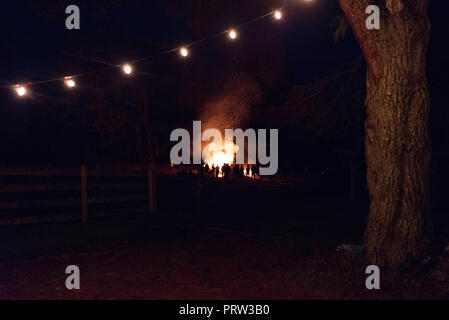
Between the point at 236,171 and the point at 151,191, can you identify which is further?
the point at 236,171

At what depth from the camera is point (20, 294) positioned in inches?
226

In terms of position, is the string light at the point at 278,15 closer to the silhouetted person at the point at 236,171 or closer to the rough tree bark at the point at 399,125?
the rough tree bark at the point at 399,125

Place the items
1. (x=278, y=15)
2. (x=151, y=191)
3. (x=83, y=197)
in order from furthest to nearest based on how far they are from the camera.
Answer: (x=151, y=191) < (x=83, y=197) < (x=278, y=15)

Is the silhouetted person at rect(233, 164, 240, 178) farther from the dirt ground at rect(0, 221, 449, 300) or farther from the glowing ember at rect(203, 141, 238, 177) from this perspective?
the dirt ground at rect(0, 221, 449, 300)

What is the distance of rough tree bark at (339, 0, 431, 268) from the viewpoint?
6512mm

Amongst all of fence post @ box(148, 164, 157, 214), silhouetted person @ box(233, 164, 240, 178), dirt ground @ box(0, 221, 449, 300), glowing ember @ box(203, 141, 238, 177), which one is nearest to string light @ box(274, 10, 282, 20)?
fence post @ box(148, 164, 157, 214)

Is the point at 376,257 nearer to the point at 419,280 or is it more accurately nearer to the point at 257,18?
the point at 419,280

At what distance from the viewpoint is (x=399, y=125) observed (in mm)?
6559

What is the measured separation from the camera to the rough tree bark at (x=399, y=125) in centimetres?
651

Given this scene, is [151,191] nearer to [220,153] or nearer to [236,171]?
[236,171]

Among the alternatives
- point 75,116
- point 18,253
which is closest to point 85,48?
point 75,116

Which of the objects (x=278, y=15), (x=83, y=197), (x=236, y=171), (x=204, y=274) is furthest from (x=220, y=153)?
(x=204, y=274)

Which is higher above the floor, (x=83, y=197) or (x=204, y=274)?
(x=83, y=197)
